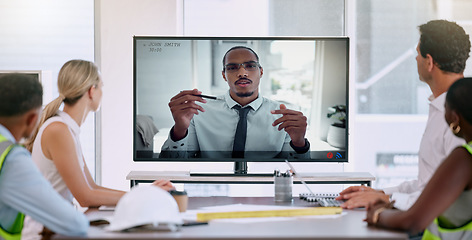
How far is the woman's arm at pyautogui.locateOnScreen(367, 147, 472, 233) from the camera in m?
2.10

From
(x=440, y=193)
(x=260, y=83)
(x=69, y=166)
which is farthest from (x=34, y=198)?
(x=260, y=83)

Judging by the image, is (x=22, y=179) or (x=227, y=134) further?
(x=227, y=134)

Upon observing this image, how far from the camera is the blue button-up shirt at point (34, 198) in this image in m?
2.03

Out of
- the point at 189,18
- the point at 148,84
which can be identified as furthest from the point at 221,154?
the point at 189,18

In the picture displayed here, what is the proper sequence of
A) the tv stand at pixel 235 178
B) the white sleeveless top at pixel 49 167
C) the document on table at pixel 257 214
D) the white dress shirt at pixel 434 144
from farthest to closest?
1. the tv stand at pixel 235 178
2. the white sleeveless top at pixel 49 167
3. the white dress shirt at pixel 434 144
4. the document on table at pixel 257 214

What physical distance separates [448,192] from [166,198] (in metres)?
0.94

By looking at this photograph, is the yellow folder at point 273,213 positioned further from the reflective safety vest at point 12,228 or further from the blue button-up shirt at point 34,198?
the reflective safety vest at point 12,228

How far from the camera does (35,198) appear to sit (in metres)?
2.05

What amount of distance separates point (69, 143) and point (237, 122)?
1848 millimetres

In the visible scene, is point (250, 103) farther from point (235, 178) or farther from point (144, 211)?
point (144, 211)

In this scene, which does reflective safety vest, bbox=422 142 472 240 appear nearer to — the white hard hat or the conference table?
the conference table

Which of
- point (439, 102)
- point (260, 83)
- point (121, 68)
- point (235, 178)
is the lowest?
point (235, 178)

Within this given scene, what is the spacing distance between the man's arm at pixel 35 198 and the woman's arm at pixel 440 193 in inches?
42.4

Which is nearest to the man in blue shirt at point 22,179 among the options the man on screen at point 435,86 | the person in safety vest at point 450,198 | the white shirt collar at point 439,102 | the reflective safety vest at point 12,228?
the reflective safety vest at point 12,228
